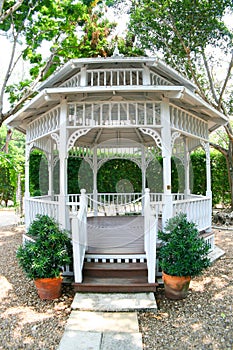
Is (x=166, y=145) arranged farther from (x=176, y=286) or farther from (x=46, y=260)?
(x=46, y=260)

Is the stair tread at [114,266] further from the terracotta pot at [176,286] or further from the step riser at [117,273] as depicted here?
the terracotta pot at [176,286]

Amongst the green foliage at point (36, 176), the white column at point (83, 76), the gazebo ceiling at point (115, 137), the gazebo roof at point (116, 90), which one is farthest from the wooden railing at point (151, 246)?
the green foliage at point (36, 176)

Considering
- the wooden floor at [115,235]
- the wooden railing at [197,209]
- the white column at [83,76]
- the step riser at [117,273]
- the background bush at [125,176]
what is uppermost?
the white column at [83,76]

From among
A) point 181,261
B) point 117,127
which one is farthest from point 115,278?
point 117,127

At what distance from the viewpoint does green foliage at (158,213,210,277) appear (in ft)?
12.2

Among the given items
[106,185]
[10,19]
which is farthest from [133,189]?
[10,19]

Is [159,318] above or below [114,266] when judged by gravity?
below

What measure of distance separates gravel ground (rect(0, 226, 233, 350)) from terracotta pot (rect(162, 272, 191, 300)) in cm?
Answer: 9

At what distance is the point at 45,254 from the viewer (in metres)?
3.87

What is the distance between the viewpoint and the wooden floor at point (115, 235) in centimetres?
479

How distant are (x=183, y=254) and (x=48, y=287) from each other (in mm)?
1996

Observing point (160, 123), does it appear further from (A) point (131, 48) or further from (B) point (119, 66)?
(A) point (131, 48)

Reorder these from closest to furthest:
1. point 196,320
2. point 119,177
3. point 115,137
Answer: point 196,320 → point 115,137 → point 119,177

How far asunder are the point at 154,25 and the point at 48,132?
733cm
